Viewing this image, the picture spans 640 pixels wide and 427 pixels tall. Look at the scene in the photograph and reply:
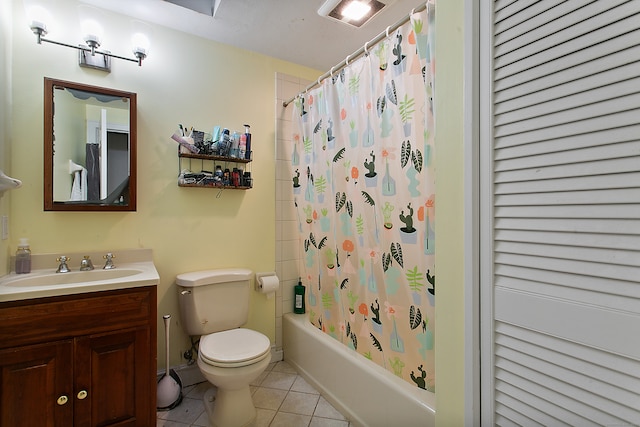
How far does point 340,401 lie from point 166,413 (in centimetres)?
104

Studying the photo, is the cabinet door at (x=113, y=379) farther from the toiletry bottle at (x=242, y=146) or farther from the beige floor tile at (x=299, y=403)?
the toiletry bottle at (x=242, y=146)

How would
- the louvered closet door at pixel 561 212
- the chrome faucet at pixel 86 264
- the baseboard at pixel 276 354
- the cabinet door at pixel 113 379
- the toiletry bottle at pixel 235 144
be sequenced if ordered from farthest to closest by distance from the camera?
the baseboard at pixel 276 354 → the toiletry bottle at pixel 235 144 → the chrome faucet at pixel 86 264 → the cabinet door at pixel 113 379 → the louvered closet door at pixel 561 212

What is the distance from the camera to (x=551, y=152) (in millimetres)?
667

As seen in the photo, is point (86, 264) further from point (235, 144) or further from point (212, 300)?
point (235, 144)

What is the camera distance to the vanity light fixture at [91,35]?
5.01 ft

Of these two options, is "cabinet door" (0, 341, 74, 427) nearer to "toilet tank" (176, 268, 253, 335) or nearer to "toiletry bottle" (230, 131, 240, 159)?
"toilet tank" (176, 268, 253, 335)

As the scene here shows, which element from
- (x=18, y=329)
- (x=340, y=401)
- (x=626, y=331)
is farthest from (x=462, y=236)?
(x=18, y=329)

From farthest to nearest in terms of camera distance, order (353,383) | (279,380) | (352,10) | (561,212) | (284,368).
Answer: (284,368)
(279,380)
(352,10)
(353,383)
(561,212)

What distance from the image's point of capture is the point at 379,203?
60.4 inches

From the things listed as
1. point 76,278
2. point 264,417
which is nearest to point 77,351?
point 76,278

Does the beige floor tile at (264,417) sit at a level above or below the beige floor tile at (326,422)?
below

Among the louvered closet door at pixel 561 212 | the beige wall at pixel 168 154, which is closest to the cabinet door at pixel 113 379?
the beige wall at pixel 168 154

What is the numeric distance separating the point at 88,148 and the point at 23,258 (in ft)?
2.23

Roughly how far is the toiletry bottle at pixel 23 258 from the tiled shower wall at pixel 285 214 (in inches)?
58.1
